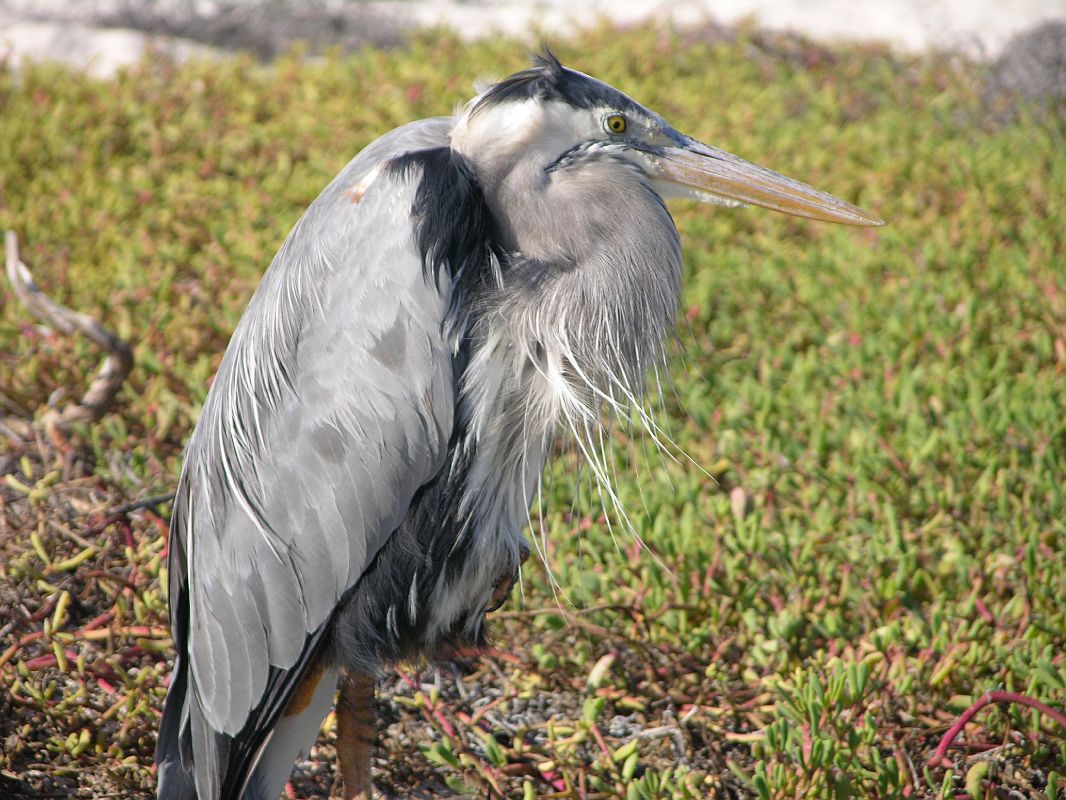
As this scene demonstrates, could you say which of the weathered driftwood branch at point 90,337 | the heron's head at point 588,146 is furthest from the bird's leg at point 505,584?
the weathered driftwood branch at point 90,337

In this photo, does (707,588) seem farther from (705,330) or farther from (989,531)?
(705,330)

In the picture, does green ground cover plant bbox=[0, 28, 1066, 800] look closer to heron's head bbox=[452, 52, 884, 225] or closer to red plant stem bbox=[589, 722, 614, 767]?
red plant stem bbox=[589, 722, 614, 767]

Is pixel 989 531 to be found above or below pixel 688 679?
above

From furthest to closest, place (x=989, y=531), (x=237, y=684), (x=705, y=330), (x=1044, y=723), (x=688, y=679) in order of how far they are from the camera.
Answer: (x=705, y=330) < (x=989, y=531) < (x=688, y=679) < (x=1044, y=723) < (x=237, y=684)

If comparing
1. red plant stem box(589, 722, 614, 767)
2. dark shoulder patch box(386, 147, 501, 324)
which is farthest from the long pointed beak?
red plant stem box(589, 722, 614, 767)

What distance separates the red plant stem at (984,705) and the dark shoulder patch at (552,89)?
1.46 metres

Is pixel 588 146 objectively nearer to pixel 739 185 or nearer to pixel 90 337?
pixel 739 185

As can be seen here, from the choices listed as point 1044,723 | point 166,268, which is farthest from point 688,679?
point 166,268

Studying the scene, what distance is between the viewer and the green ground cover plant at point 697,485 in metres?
2.45

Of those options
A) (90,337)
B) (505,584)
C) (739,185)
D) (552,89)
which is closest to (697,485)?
(505,584)

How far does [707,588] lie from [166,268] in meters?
2.49

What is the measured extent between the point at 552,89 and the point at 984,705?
1584 millimetres

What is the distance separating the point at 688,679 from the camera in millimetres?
2662

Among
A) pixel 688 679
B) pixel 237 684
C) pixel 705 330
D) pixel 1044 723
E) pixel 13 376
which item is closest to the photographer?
pixel 237 684
